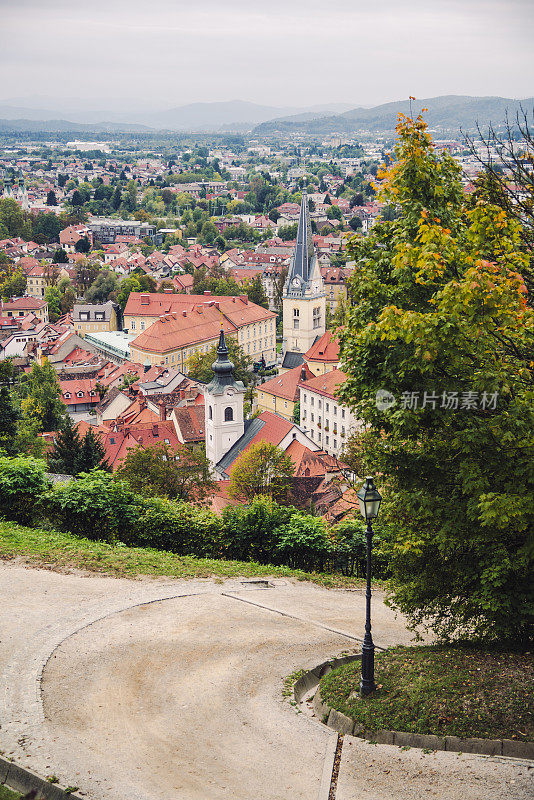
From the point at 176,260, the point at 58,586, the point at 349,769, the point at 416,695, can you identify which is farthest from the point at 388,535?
the point at 176,260

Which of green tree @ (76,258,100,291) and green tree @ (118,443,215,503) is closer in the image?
green tree @ (118,443,215,503)

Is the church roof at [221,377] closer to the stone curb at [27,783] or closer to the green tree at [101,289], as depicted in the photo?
the stone curb at [27,783]

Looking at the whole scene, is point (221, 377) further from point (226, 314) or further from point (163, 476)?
point (226, 314)

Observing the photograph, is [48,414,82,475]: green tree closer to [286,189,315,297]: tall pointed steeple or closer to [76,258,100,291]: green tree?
[286,189,315,297]: tall pointed steeple

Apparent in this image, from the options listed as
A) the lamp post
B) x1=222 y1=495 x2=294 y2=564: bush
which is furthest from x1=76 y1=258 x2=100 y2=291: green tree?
the lamp post

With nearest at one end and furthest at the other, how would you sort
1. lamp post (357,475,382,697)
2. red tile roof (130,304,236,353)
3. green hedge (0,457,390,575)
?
1. lamp post (357,475,382,697)
2. green hedge (0,457,390,575)
3. red tile roof (130,304,236,353)
